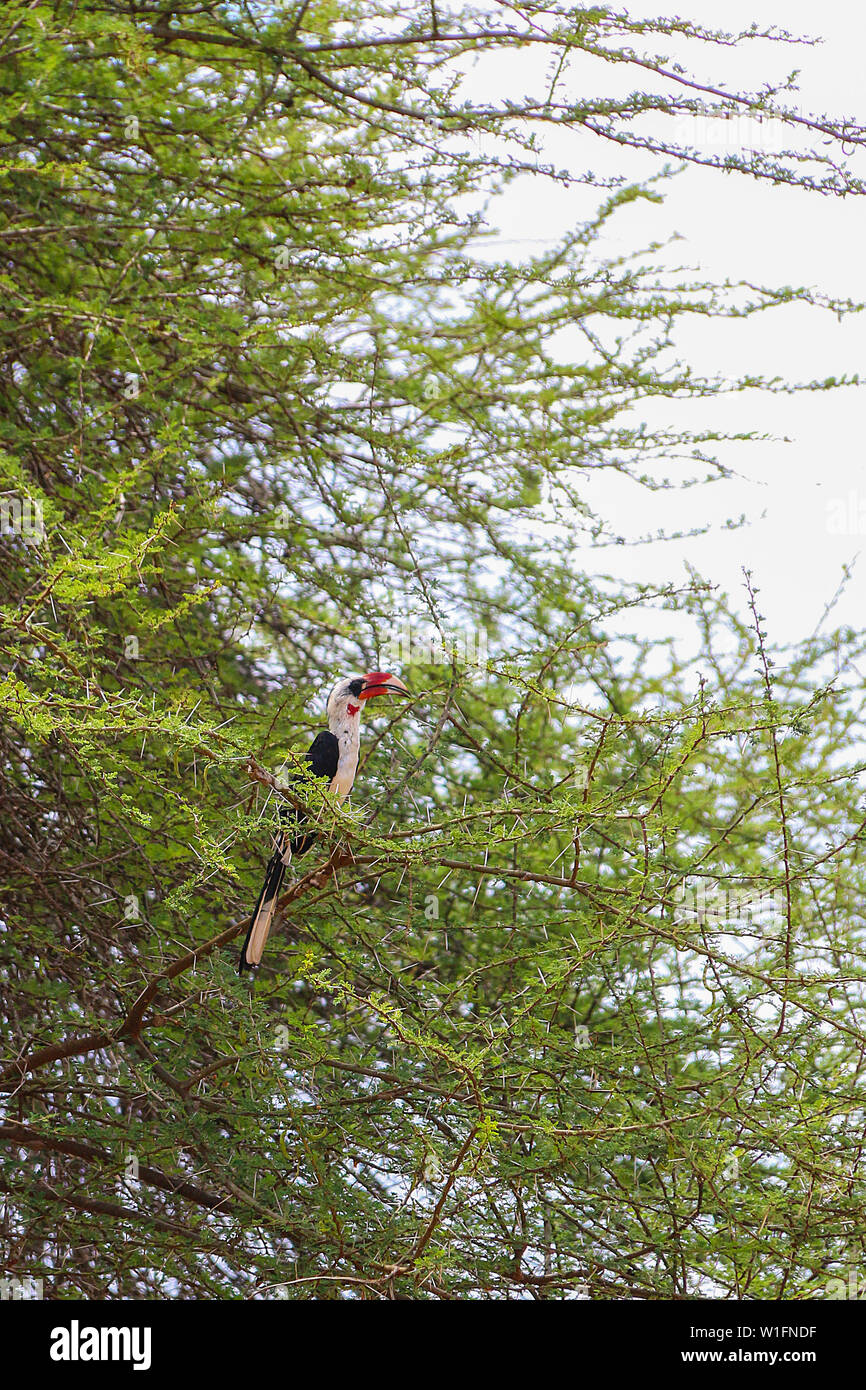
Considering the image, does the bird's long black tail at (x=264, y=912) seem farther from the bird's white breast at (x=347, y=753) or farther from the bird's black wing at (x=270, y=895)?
the bird's white breast at (x=347, y=753)

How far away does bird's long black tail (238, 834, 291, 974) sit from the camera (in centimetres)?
275

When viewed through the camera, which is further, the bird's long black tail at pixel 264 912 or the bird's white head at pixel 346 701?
the bird's white head at pixel 346 701

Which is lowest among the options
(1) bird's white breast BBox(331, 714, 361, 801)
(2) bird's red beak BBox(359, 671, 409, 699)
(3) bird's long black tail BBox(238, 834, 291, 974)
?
(3) bird's long black tail BBox(238, 834, 291, 974)

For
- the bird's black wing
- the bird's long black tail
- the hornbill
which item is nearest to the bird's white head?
the hornbill

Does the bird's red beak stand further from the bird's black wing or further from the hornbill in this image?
the bird's black wing

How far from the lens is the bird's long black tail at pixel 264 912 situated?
9.02 ft

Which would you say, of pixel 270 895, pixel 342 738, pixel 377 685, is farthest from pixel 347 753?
pixel 270 895

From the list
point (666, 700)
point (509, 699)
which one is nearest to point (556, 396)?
point (509, 699)

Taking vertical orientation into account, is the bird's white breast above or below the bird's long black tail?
above

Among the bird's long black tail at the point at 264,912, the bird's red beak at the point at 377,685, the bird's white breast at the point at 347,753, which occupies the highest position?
the bird's red beak at the point at 377,685

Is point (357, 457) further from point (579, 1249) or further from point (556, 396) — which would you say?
point (579, 1249)

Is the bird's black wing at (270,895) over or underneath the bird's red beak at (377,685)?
underneath

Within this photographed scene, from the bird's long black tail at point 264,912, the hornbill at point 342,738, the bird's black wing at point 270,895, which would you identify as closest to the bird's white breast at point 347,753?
the hornbill at point 342,738

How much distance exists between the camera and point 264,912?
109 inches
